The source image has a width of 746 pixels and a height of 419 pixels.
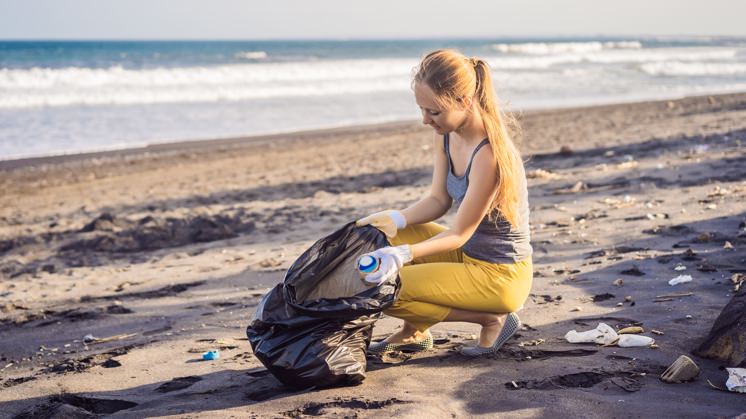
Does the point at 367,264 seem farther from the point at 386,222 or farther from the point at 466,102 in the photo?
the point at 466,102

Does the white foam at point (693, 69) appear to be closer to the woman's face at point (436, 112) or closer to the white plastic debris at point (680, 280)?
the white plastic debris at point (680, 280)

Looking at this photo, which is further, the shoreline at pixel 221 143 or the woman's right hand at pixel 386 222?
the shoreline at pixel 221 143

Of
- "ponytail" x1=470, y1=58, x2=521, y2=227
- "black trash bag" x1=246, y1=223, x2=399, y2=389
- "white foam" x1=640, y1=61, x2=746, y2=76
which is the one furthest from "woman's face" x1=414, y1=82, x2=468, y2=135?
"white foam" x1=640, y1=61, x2=746, y2=76

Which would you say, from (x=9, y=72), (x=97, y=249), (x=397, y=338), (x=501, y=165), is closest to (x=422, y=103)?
(x=501, y=165)

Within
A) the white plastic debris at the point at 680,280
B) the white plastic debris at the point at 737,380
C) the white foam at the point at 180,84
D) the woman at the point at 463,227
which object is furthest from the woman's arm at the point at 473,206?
the white foam at the point at 180,84

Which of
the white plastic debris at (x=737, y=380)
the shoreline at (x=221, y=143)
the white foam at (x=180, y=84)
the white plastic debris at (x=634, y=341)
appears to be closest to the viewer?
the white plastic debris at (x=737, y=380)

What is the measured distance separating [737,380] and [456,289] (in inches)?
46.8

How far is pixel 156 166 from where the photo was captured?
11.8 m

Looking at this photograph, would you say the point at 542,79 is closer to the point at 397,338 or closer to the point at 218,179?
the point at 218,179

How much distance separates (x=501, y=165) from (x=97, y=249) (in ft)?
15.9

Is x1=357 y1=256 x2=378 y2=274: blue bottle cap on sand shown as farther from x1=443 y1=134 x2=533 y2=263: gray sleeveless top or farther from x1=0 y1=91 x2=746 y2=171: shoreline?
x1=0 y1=91 x2=746 y2=171: shoreline

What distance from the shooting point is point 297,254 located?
6227 mm

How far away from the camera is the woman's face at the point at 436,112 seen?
3.41 m

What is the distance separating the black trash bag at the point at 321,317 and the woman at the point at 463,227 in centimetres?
14
